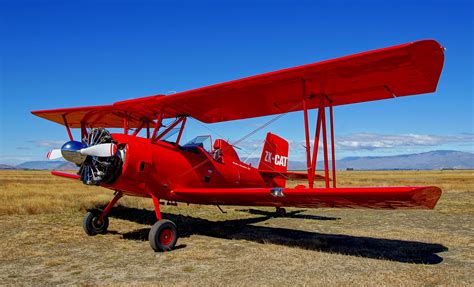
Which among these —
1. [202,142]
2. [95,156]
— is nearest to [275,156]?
[202,142]

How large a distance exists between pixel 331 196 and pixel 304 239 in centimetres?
267

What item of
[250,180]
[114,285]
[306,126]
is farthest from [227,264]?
[250,180]

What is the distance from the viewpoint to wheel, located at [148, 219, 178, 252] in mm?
7109

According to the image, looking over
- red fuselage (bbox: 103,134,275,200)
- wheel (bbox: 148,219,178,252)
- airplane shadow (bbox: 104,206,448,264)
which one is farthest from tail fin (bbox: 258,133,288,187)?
wheel (bbox: 148,219,178,252)

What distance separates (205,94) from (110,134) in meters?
2.17

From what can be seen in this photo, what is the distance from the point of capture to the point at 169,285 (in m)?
4.94

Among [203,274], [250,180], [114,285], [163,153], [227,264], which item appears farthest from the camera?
[250,180]

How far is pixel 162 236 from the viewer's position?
24.0ft

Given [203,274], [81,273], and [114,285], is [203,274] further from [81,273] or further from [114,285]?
[81,273]

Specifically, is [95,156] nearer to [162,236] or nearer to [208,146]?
[162,236]

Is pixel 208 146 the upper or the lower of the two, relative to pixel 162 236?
upper

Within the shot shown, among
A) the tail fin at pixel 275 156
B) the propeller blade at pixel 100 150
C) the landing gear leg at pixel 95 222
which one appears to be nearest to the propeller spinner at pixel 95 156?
the propeller blade at pixel 100 150

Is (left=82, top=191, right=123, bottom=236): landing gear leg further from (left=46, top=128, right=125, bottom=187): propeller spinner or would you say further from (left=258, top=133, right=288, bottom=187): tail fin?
(left=258, top=133, right=288, bottom=187): tail fin

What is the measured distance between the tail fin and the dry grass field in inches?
68.5
